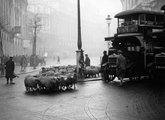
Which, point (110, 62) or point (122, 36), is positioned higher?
point (122, 36)

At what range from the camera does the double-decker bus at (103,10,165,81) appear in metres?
18.6

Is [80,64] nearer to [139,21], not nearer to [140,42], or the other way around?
[140,42]

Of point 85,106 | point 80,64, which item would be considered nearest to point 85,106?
point 85,106

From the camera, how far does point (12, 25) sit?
6162 cm

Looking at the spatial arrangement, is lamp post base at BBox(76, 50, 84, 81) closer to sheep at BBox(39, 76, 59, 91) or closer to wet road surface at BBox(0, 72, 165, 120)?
sheep at BBox(39, 76, 59, 91)

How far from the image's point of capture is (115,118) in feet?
27.6

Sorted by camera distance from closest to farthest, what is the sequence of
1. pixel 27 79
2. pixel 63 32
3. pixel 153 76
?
1. pixel 27 79
2. pixel 153 76
3. pixel 63 32

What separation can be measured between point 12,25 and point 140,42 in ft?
155

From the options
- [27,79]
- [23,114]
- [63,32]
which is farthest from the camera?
[63,32]

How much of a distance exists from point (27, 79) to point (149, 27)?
1045 cm

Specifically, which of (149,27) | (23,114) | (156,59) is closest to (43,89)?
(23,114)

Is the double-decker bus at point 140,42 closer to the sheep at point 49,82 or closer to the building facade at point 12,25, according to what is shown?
the sheep at point 49,82

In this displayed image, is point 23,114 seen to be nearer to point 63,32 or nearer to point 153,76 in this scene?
point 153,76

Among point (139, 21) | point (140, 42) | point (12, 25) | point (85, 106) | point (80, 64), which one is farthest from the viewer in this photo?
point (12, 25)
